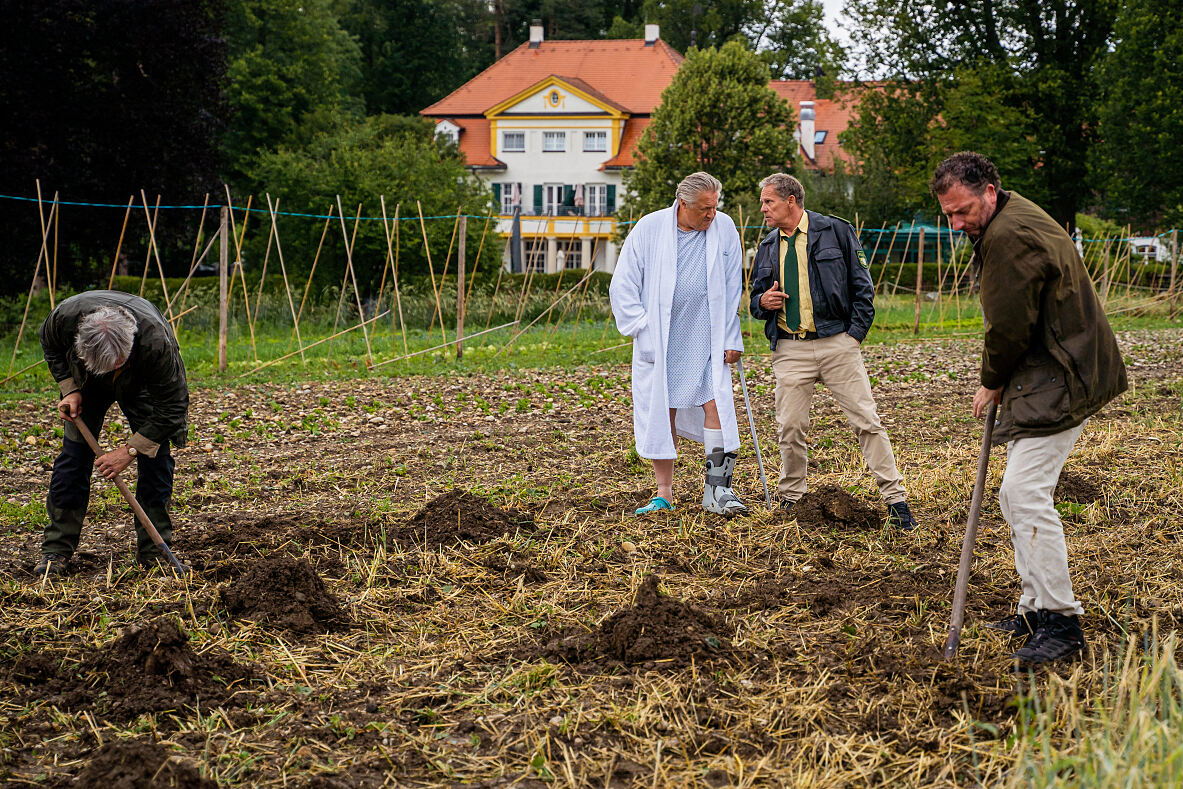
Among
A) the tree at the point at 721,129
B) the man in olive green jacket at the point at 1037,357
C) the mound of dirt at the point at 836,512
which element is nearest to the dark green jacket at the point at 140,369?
the mound of dirt at the point at 836,512

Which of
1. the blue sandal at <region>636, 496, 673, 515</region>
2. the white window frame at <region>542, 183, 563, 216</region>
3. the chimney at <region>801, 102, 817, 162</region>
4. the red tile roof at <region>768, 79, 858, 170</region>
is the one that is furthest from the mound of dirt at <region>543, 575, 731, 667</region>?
the red tile roof at <region>768, 79, 858, 170</region>

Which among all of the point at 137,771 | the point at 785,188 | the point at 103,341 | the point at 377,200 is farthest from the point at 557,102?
the point at 137,771

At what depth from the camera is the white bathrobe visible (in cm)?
569

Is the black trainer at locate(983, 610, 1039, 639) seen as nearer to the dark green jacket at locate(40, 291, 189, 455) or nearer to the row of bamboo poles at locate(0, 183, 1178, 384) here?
the dark green jacket at locate(40, 291, 189, 455)

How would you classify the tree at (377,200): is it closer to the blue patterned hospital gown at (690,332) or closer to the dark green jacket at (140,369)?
the blue patterned hospital gown at (690,332)

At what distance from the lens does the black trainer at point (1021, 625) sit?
4.00 meters

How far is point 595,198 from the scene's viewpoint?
4062 centimetres

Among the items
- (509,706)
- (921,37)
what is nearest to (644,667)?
(509,706)

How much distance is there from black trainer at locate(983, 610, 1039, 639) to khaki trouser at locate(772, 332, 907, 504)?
1.45 m

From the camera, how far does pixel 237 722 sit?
11.5ft

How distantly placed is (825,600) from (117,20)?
717 inches

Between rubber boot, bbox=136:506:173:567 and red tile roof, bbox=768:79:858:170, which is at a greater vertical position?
red tile roof, bbox=768:79:858:170

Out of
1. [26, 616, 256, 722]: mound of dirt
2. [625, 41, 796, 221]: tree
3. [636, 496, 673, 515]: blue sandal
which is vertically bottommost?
[26, 616, 256, 722]: mound of dirt

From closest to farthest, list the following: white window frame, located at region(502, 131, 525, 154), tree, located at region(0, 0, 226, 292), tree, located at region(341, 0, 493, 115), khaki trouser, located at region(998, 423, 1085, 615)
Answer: khaki trouser, located at region(998, 423, 1085, 615)
tree, located at region(0, 0, 226, 292)
white window frame, located at region(502, 131, 525, 154)
tree, located at region(341, 0, 493, 115)
